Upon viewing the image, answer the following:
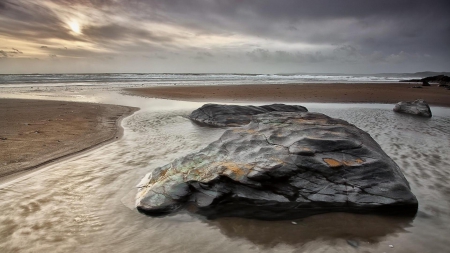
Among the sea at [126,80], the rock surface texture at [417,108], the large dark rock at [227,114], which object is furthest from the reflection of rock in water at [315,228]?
the sea at [126,80]

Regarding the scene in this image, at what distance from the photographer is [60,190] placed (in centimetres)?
547

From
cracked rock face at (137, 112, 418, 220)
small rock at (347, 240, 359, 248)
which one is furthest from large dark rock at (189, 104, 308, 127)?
small rock at (347, 240, 359, 248)

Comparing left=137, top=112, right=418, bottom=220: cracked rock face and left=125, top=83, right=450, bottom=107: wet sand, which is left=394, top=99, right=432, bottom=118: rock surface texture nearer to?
left=125, top=83, right=450, bottom=107: wet sand

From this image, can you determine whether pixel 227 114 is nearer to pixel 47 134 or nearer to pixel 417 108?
pixel 47 134

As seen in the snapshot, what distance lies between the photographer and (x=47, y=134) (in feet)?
32.8

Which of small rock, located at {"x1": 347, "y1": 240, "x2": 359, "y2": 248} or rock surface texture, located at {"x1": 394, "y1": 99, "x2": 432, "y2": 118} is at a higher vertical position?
rock surface texture, located at {"x1": 394, "y1": 99, "x2": 432, "y2": 118}

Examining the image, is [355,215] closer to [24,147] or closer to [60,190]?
[60,190]

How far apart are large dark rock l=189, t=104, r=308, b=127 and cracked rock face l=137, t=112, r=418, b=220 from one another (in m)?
7.10

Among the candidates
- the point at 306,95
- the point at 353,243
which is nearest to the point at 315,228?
the point at 353,243

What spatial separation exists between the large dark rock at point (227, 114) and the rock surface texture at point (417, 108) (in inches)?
280

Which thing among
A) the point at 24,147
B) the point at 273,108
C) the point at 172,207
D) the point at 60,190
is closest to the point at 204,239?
the point at 172,207

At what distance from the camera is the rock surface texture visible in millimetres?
15000

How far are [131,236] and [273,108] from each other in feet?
37.2

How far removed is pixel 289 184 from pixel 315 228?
2.97 feet
